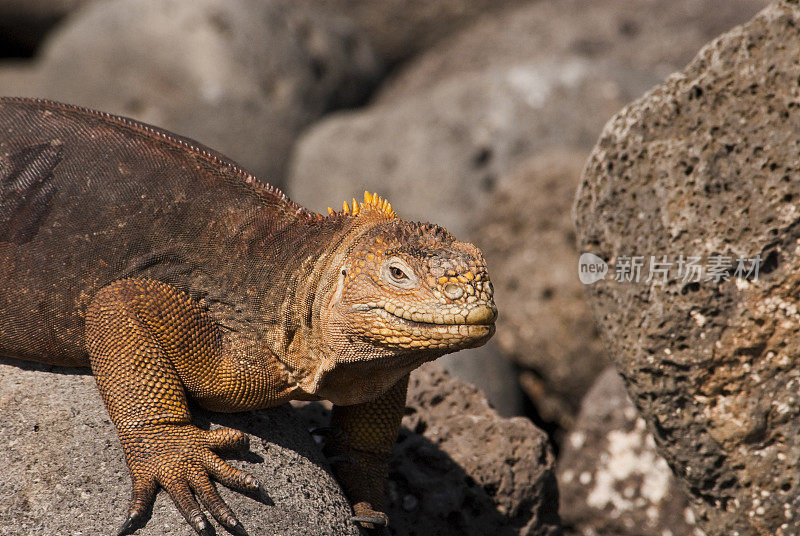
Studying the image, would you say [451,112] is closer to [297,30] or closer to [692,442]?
[297,30]

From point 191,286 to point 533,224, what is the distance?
14.7 feet

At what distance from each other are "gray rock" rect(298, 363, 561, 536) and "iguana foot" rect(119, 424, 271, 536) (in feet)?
3.68

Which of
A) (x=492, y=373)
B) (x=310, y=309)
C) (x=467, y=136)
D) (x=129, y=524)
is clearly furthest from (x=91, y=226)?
(x=467, y=136)

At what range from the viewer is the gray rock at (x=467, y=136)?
8.66 meters

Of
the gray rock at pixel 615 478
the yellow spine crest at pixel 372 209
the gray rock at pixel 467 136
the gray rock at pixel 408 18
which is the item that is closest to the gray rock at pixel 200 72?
the gray rock at pixel 467 136

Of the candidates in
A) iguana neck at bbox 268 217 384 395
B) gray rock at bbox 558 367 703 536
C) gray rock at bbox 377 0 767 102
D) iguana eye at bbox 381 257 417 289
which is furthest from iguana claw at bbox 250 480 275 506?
gray rock at bbox 377 0 767 102

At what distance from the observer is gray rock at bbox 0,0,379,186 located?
934cm

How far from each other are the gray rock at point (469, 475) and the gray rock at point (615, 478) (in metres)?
1.21

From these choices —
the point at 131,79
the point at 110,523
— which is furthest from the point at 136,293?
the point at 131,79

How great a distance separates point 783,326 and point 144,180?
262 cm

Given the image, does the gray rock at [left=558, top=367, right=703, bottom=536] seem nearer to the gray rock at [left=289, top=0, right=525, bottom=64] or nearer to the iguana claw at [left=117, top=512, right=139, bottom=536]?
the iguana claw at [left=117, top=512, right=139, bottom=536]

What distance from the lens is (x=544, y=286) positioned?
7.31 metres

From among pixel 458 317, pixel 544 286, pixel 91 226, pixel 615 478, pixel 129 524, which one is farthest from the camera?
pixel 544 286

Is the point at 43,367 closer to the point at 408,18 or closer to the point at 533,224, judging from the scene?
the point at 533,224
